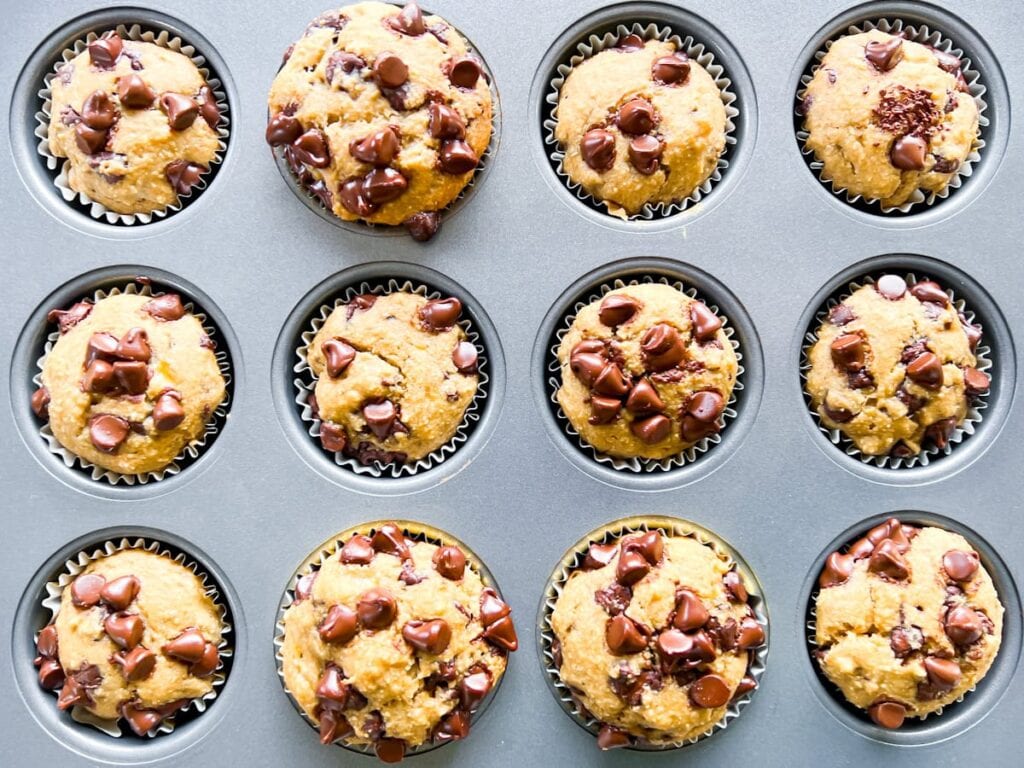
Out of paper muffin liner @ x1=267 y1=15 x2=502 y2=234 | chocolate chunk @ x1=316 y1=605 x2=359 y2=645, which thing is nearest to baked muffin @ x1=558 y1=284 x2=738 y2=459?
paper muffin liner @ x1=267 y1=15 x2=502 y2=234

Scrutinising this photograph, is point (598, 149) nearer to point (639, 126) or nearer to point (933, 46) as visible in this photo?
point (639, 126)

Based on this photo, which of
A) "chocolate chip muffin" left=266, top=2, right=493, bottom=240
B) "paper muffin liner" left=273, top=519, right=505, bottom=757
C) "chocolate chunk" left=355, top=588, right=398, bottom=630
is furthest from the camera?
"paper muffin liner" left=273, top=519, right=505, bottom=757

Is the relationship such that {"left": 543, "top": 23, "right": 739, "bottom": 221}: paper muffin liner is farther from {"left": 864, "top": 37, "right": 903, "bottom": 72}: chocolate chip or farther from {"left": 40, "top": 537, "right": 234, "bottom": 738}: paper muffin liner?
{"left": 40, "top": 537, "right": 234, "bottom": 738}: paper muffin liner

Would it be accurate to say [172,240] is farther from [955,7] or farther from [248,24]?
[955,7]

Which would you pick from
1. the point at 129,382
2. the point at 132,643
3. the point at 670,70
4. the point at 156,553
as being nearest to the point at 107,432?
the point at 129,382

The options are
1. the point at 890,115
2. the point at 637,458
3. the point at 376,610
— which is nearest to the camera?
the point at 376,610

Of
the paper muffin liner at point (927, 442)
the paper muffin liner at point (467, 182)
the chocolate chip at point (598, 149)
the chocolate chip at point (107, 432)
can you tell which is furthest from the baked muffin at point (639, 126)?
the chocolate chip at point (107, 432)
